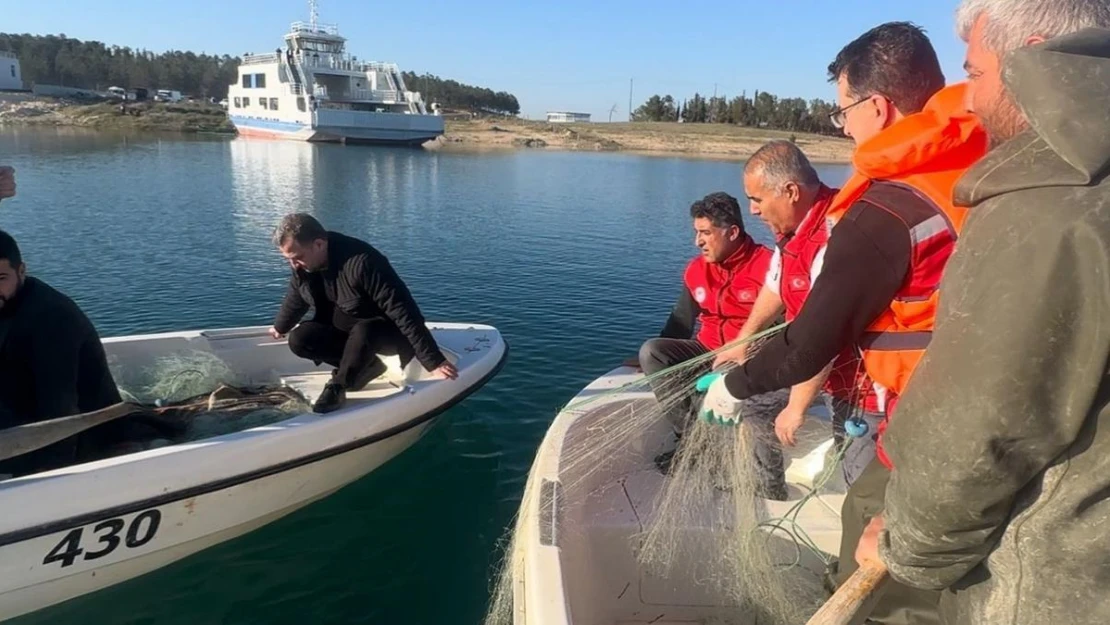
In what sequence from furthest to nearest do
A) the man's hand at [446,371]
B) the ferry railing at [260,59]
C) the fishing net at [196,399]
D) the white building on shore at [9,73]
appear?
1. the white building on shore at [9,73]
2. the ferry railing at [260,59]
3. the man's hand at [446,371]
4. the fishing net at [196,399]

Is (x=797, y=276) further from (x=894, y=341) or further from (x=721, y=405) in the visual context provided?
(x=894, y=341)

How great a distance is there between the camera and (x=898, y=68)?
2.46 metres

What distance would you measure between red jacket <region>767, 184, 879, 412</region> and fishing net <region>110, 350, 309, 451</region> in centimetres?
387

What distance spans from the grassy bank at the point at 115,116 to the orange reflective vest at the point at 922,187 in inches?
2952

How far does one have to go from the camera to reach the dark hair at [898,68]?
246 centimetres

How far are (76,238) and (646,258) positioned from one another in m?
13.1

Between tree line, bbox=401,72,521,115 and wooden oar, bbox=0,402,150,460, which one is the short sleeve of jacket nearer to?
wooden oar, bbox=0,402,150,460

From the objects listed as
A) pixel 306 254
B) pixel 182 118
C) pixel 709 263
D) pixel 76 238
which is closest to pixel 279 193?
pixel 76 238

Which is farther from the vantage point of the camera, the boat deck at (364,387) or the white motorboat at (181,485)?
the boat deck at (364,387)

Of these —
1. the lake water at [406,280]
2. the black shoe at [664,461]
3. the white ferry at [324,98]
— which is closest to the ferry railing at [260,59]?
the white ferry at [324,98]

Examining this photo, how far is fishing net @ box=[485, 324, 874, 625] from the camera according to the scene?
11.7 feet

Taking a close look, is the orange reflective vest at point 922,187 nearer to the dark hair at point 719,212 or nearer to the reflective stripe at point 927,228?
the reflective stripe at point 927,228

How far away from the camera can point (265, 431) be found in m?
4.79

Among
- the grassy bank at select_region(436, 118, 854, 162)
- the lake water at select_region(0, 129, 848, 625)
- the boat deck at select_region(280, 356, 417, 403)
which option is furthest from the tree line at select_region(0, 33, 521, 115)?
the boat deck at select_region(280, 356, 417, 403)
